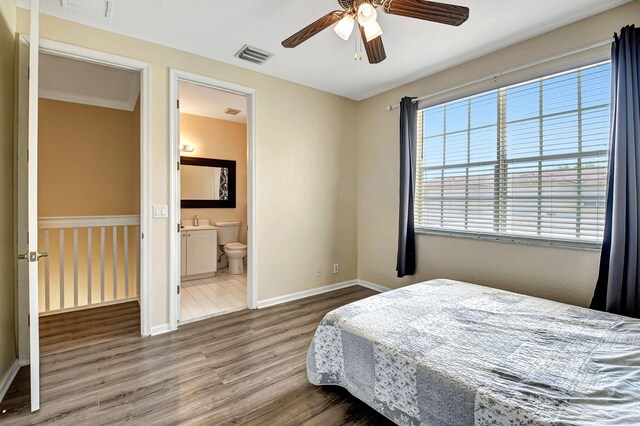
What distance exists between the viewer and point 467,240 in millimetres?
3117

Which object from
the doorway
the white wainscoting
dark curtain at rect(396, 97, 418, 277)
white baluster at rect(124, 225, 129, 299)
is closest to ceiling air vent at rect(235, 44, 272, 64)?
the doorway

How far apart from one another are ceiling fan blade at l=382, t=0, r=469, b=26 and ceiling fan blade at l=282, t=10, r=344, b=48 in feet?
0.98

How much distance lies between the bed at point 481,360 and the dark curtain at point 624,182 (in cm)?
31

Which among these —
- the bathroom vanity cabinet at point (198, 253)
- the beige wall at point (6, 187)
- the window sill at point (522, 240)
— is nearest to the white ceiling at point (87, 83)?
the beige wall at point (6, 187)

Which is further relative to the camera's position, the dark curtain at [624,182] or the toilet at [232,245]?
the toilet at [232,245]

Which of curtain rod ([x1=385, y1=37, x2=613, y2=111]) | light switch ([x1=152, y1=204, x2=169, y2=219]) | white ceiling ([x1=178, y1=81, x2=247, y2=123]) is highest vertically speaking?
white ceiling ([x1=178, y1=81, x2=247, y2=123])

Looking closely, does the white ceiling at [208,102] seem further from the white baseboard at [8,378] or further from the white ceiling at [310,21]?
the white baseboard at [8,378]

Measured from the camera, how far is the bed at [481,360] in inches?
45.2

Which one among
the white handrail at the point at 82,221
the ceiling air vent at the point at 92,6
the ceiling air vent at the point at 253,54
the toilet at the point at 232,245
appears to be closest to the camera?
the ceiling air vent at the point at 92,6

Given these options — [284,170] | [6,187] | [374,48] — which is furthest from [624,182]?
[6,187]

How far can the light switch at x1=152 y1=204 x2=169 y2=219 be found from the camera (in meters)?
2.80

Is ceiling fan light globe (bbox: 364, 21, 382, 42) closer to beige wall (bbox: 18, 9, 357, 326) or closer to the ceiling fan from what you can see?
the ceiling fan

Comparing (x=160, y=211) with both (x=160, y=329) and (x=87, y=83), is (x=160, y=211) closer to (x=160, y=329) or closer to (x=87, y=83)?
(x=160, y=329)

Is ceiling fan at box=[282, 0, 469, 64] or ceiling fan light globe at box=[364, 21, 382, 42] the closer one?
ceiling fan at box=[282, 0, 469, 64]
